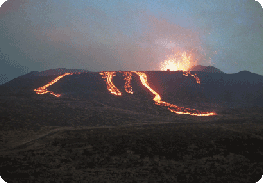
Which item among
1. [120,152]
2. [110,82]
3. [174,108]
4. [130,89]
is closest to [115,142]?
[120,152]

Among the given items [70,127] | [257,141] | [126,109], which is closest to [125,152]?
[70,127]

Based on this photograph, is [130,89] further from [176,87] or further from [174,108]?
[174,108]

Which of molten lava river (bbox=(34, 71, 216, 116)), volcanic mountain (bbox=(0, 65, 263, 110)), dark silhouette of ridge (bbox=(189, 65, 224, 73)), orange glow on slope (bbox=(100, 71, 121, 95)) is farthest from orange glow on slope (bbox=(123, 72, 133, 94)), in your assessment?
dark silhouette of ridge (bbox=(189, 65, 224, 73))

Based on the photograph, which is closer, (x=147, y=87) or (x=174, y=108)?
(x=174, y=108)

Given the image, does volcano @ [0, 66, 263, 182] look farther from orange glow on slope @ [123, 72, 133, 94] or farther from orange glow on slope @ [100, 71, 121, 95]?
orange glow on slope @ [123, 72, 133, 94]

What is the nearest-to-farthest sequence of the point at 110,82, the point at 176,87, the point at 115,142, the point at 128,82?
the point at 115,142 < the point at 176,87 < the point at 110,82 < the point at 128,82

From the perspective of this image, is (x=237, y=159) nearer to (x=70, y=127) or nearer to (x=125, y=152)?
(x=125, y=152)

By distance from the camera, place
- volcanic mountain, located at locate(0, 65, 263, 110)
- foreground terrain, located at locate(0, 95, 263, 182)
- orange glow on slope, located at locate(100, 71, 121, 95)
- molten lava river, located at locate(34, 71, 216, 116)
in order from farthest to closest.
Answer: orange glow on slope, located at locate(100, 71, 121, 95)
volcanic mountain, located at locate(0, 65, 263, 110)
molten lava river, located at locate(34, 71, 216, 116)
foreground terrain, located at locate(0, 95, 263, 182)

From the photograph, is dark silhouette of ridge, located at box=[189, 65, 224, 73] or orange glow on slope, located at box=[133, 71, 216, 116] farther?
dark silhouette of ridge, located at box=[189, 65, 224, 73]
